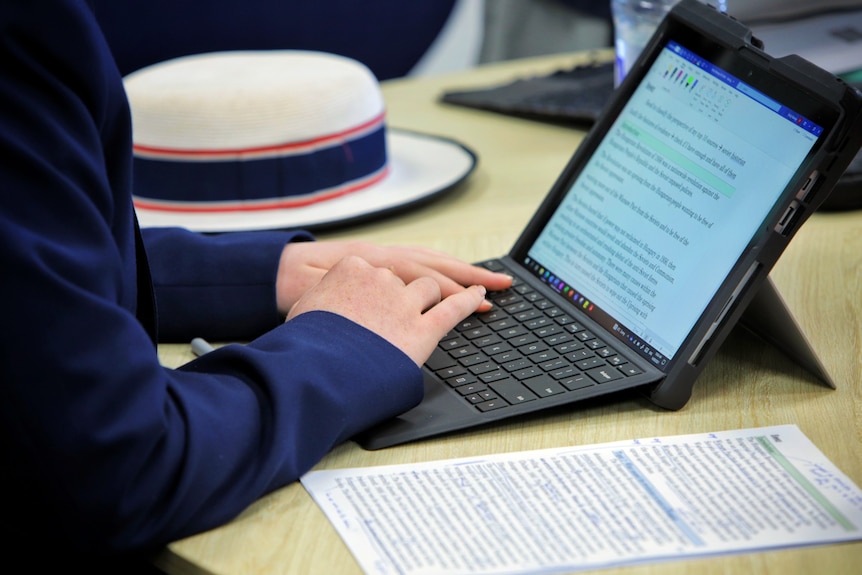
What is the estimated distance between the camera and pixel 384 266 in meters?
0.83

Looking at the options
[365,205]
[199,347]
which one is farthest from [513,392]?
[365,205]

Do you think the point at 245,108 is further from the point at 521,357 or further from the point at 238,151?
the point at 521,357

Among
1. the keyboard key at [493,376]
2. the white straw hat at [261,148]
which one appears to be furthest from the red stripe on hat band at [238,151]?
the keyboard key at [493,376]

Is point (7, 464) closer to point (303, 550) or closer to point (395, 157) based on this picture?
point (303, 550)

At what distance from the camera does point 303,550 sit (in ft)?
1.86

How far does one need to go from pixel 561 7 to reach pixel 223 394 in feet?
5.13

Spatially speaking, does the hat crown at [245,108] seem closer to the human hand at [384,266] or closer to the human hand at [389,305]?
the human hand at [384,266]

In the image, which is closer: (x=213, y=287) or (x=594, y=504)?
(x=594, y=504)

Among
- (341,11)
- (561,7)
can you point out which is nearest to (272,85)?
(341,11)

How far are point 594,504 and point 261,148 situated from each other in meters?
0.59

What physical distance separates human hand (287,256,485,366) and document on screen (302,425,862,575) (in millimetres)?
102

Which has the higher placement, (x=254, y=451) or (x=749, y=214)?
(x=749, y=214)

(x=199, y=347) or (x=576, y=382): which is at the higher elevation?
(x=576, y=382)

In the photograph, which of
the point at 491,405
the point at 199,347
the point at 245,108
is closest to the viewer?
the point at 491,405
